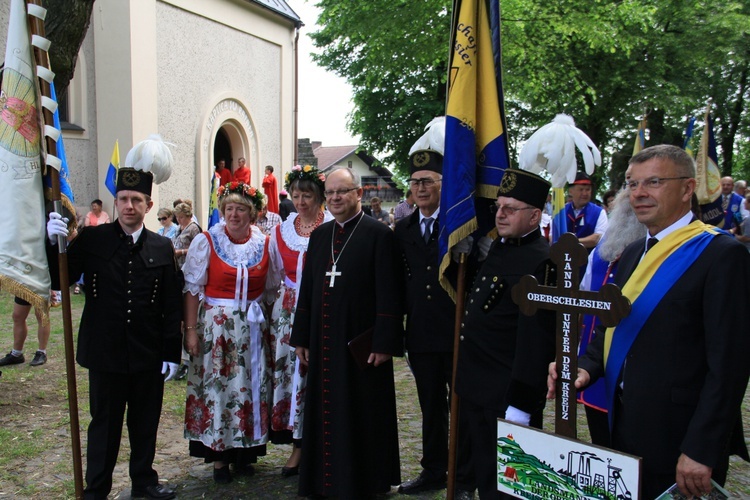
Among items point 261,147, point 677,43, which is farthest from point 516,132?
point 261,147

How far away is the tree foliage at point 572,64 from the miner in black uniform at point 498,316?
10868 mm

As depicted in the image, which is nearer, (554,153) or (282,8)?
(554,153)

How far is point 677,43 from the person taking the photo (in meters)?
20.3

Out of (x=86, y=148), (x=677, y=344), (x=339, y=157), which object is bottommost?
(x=677, y=344)

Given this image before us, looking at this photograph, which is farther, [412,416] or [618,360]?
[412,416]

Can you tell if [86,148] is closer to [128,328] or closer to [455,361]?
[128,328]

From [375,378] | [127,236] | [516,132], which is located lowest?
[375,378]

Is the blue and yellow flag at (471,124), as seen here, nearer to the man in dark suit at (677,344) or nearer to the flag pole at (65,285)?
the man in dark suit at (677,344)

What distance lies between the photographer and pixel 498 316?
316 cm

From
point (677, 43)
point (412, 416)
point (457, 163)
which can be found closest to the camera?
point (457, 163)

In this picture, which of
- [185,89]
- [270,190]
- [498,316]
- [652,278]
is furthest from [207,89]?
[652,278]

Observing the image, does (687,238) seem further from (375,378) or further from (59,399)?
(59,399)

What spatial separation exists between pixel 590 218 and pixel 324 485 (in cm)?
428

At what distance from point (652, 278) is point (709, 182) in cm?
479
